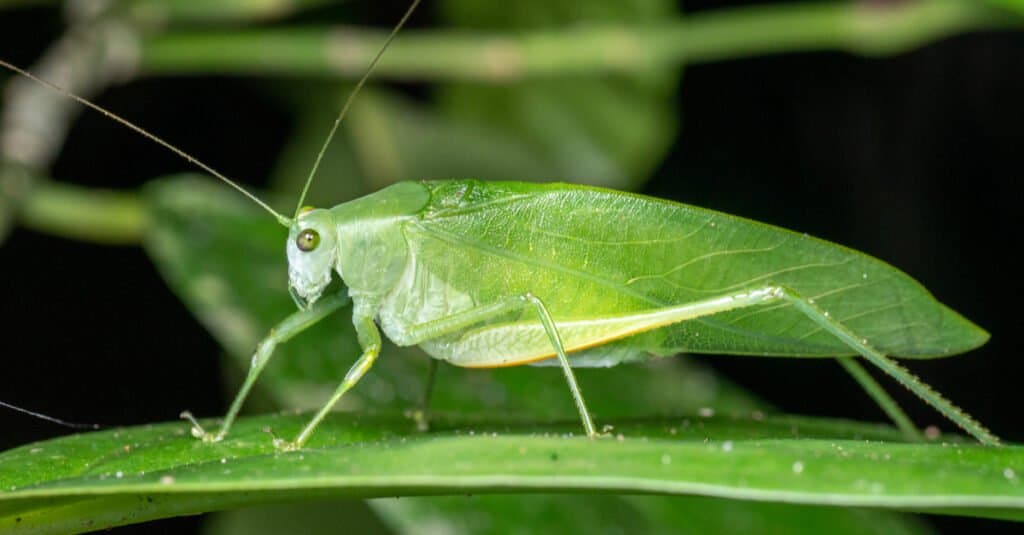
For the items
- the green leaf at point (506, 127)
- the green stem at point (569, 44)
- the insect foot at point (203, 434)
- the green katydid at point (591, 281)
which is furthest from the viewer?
the green leaf at point (506, 127)

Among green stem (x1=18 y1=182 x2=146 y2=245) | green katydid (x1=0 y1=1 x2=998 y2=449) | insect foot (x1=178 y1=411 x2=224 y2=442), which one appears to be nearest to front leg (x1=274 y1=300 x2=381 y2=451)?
green katydid (x1=0 y1=1 x2=998 y2=449)

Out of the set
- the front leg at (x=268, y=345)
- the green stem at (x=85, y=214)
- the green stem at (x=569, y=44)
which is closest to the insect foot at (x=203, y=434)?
the front leg at (x=268, y=345)

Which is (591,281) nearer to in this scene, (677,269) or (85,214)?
(677,269)

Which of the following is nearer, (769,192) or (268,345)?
(268,345)

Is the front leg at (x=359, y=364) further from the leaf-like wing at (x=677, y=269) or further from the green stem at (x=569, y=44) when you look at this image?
the green stem at (x=569, y=44)

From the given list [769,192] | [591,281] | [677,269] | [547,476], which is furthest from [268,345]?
[769,192]

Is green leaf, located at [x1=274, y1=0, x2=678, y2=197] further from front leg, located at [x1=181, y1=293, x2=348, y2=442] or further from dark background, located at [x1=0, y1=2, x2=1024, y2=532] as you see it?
front leg, located at [x1=181, y1=293, x2=348, y2=442]
